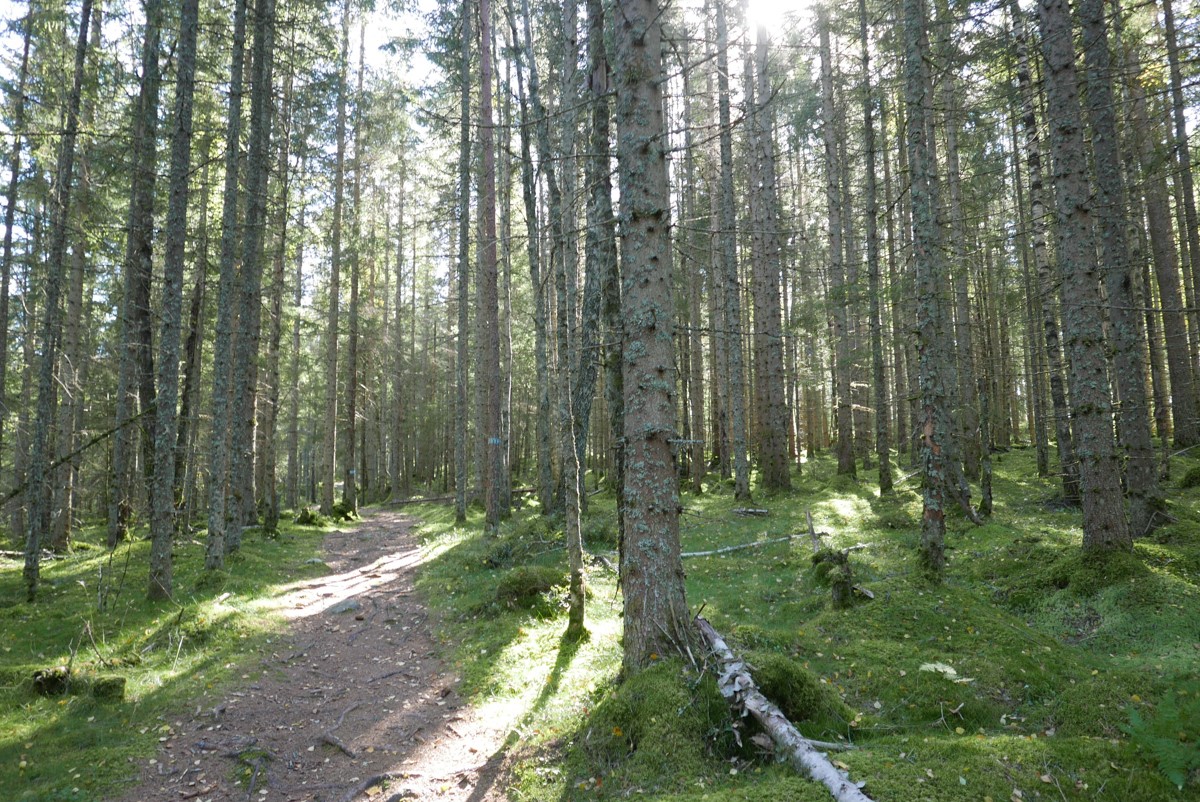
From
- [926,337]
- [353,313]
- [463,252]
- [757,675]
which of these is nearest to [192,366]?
[353,313]

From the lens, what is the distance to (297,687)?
6762mm

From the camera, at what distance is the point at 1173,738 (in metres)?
2.85

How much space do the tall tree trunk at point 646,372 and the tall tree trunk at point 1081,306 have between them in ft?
17.2

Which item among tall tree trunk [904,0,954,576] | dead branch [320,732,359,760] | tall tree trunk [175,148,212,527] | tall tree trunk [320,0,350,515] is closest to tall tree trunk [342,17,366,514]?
tall tree trunk [320,0,350,515]

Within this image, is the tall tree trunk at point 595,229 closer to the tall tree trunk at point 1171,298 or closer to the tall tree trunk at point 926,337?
the tall tree trunk at point 926,337

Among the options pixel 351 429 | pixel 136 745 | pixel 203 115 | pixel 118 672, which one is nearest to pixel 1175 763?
pixel 136 745

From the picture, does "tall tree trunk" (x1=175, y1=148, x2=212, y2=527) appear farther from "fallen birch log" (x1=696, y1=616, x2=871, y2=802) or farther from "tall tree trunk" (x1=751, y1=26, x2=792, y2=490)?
"fallen birch log" (x1=696, y1=616, x2=871, y2=802)

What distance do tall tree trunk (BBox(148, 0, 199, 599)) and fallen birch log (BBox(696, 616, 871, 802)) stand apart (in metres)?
8.55

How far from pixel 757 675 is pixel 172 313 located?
9667mm

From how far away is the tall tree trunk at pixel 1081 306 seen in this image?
22.3 ft

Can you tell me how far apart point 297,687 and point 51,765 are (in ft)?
7.17

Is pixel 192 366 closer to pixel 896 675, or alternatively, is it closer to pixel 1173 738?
pixel 896 675

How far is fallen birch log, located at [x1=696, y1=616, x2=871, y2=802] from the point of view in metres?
2.95

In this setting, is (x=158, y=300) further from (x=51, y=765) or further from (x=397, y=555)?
(x=51, y=765)
